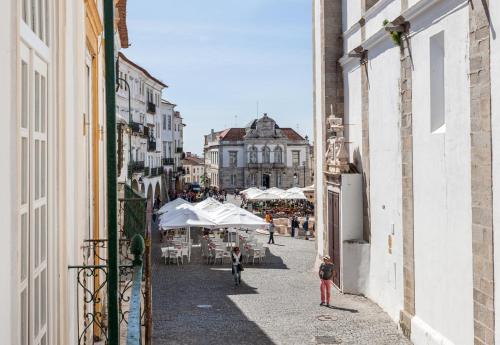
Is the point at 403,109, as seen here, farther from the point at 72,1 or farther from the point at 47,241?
the point at 47,241

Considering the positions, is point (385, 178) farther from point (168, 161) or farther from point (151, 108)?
point (168, 161)

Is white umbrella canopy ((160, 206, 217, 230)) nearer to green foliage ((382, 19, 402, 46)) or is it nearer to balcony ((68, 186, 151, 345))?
balcony ((68, 186, 151, 345))

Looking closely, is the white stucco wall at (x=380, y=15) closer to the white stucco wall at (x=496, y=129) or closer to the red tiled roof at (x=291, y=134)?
the white stucco wall at (x=496, y=129)

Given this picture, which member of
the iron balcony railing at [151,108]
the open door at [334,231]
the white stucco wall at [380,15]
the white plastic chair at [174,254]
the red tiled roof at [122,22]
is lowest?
the white plastic chair at [174,254]

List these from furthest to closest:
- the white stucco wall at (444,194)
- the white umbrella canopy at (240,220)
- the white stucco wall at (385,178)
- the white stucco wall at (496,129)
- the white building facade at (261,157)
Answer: the white building facade at (261,157) → the white umbrella canopy at (240,220) → the white stucco wall at (385,178) → the white stucco wall at (444,194) → the white stucco wall at (496,129)

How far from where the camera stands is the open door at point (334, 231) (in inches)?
713

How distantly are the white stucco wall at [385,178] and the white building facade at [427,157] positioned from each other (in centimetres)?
3

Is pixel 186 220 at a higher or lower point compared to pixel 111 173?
lower

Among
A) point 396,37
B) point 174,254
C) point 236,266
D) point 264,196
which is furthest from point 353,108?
point 264,196

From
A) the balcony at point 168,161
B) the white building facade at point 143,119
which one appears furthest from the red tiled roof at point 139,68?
the balcony at point 168,161

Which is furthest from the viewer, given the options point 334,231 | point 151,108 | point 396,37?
point 151,108

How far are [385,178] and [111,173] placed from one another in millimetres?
12655

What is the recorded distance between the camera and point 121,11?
64.3 ft

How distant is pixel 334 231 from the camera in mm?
18781
